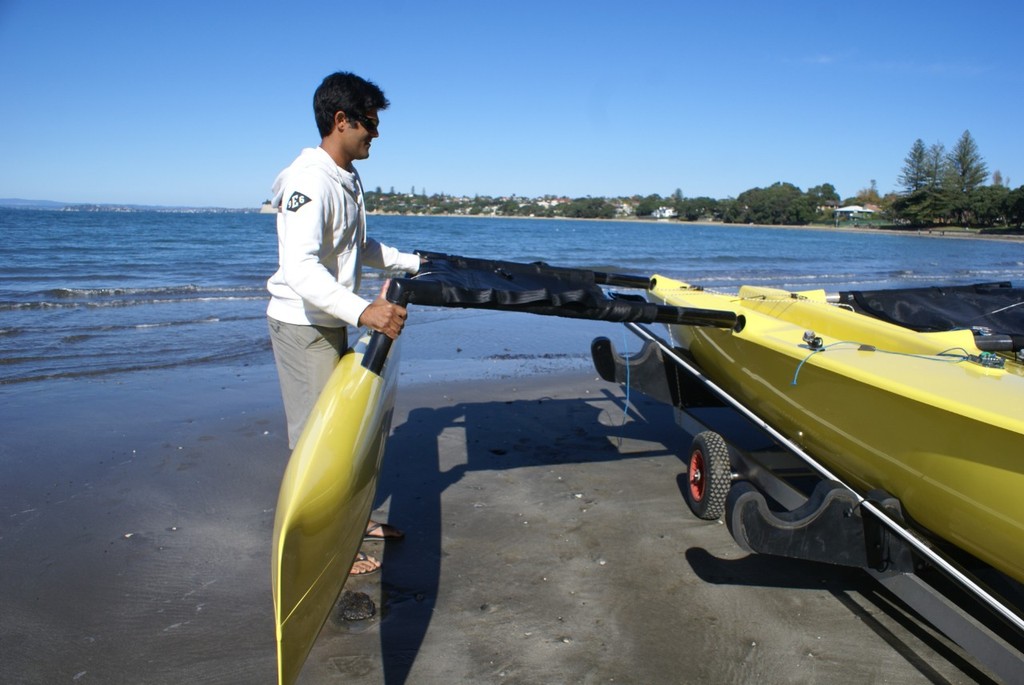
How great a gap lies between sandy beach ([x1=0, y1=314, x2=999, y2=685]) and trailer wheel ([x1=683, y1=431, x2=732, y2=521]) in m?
0.15

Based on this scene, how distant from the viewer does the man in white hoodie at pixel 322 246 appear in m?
2.87

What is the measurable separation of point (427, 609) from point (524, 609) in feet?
1.47

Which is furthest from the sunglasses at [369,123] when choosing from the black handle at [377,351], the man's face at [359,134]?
the black handle at [377,351]

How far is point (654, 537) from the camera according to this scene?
4094 millimetres

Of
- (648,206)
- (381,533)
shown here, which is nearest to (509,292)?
(381,533)

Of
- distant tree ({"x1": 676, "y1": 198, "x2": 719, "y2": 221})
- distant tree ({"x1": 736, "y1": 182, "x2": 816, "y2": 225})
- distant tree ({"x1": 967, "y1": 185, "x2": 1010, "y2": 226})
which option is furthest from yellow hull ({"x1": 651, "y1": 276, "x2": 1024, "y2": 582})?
distant tree ({"x1": 676, "y1": 198, "x2": 719, "y2": 221})

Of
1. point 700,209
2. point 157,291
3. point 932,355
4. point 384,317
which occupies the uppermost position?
point 700,209

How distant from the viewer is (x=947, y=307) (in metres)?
5.02

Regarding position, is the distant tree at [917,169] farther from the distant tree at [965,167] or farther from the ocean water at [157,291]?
the ocean water at [157,291]

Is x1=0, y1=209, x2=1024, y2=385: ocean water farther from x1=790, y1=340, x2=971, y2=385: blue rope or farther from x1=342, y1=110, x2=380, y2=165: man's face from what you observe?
x1=790, y1=340, x2=971, y2=385: blue rope

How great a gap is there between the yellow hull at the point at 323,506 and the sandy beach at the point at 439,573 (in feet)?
1.93

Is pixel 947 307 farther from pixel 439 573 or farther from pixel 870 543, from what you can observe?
pixel 439 573

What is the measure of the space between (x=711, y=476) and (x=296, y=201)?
A: 266 cm

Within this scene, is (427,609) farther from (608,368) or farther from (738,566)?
(608,368)
